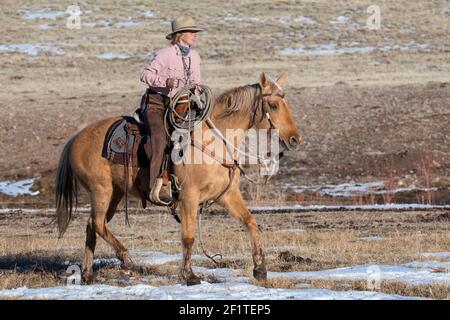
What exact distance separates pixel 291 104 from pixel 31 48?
71.4ft

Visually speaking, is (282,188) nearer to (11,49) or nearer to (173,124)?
(173,124)

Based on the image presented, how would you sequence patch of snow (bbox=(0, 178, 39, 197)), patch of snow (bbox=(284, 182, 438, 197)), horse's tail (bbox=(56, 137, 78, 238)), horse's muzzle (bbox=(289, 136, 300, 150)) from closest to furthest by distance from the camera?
horse's muzzle (bbox=(289, 136, 300, 150)), horse's tail (bbox=(56, 137, 78, 238)), patch of snow (bbox=(284, 182, 438, 197)), patch of snow (bbox=(0, 178, 39, 197))

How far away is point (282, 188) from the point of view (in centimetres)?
2317

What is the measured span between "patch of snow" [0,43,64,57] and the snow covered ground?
126ft

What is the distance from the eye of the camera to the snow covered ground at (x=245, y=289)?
8812mm

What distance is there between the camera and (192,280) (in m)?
9.77

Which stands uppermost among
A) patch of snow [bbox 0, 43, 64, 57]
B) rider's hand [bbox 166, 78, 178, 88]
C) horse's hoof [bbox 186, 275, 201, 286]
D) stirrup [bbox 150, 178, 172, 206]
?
patch of snow [bbox 0, 43, 64, 57]

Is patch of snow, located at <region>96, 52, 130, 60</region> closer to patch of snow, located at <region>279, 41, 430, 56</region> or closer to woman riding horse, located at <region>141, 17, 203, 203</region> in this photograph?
patch of snow, located at <region>279, 41, 430, 56</region>

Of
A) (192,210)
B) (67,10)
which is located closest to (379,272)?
(192,210)

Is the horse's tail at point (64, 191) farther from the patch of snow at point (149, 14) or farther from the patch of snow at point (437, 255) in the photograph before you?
the patch of snow at point (149, 14)

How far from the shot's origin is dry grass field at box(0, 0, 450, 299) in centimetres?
1298

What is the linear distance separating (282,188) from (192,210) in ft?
43.6

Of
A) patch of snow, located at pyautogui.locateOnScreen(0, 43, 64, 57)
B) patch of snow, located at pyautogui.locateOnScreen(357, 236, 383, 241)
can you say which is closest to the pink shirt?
patch of snow, located at pyautogui.locateOnScreen(357, 236, 383, 241)

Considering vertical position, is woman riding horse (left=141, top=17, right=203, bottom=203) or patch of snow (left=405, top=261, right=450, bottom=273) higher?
woman riding horse (left=141, top=17, right=203, bottom=203)
